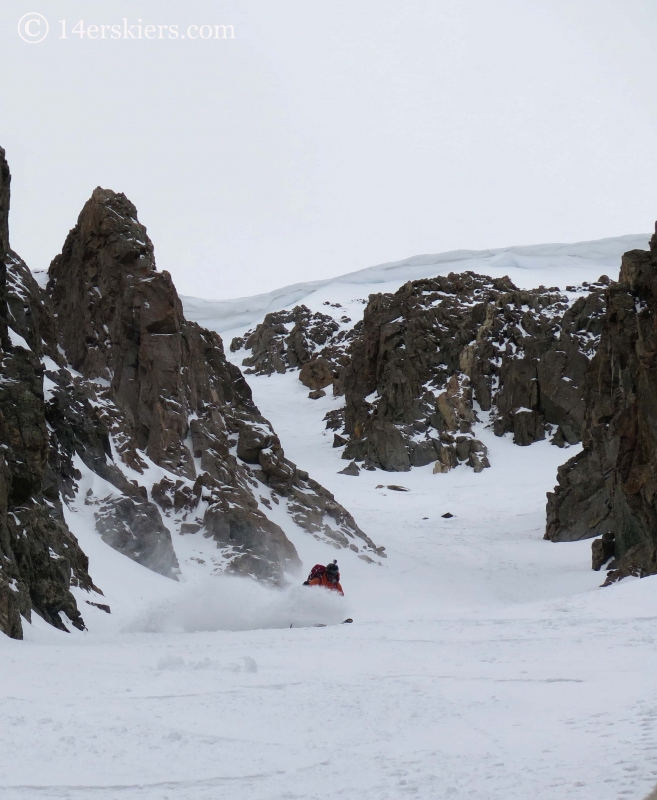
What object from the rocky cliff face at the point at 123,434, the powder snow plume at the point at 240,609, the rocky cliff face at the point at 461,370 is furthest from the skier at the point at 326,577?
the rocky cliff face at the point at 461,370

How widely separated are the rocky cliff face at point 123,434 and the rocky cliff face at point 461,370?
28.2m

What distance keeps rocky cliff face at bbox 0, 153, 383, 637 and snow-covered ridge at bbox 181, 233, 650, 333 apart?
264ft

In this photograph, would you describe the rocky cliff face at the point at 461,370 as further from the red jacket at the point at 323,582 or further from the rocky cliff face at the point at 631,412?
the red jacket at the point at 323,582

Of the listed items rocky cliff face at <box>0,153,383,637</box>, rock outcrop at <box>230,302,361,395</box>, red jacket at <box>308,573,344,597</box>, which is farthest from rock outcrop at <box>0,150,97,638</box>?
rock outcrop at <box>230,302,361,395</box>

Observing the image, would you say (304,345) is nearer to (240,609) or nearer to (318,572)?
(318,572)

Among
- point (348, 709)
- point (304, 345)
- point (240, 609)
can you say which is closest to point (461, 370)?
point (304, 345)

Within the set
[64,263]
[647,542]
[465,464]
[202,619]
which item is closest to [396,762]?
[202,619]

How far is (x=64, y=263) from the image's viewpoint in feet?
108

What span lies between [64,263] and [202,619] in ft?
A: 58.7

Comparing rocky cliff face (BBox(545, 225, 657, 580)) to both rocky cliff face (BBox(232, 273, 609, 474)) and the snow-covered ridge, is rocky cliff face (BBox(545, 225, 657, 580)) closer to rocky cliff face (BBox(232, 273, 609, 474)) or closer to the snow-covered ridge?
rocky cliff face (BBox(232, 273, 609, 474))

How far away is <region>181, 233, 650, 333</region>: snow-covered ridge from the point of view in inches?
4473

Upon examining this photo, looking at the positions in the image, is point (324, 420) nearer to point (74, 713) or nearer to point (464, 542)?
point (464, 542)

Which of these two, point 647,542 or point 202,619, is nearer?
point 202,619

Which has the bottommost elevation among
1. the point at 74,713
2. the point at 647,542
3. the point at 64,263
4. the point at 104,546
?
the point at 647,542
